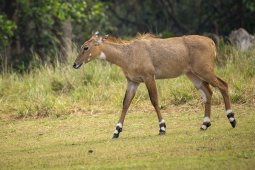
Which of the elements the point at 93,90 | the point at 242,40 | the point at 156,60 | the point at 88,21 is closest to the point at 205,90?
the point at 156,60

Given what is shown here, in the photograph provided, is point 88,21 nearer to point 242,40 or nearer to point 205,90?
point 242,40

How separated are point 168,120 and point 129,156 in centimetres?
291

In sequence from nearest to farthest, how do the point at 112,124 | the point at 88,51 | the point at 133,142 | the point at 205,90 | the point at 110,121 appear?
the point at 133,142 → the point at 88,51 → the point at 205,90 → the point at 112,124 → the point at 110,121

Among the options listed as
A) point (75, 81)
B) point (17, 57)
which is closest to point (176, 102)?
point (75, 81)

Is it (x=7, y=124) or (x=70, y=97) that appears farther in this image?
(x=70, y=97)

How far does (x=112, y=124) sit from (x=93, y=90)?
267cm

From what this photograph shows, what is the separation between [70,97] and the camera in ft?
33.2

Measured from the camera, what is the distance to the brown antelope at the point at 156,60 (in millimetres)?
6379

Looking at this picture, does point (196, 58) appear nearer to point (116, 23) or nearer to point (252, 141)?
point (252, 141)

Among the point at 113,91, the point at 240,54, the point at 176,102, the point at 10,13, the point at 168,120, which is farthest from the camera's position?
the point at 10,13

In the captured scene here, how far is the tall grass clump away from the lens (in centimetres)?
918

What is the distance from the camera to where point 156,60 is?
6.57 metres

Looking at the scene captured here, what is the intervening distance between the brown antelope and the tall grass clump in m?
2.38

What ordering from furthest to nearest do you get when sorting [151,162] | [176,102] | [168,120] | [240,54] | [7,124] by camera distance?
[240,54] < [176,102] < [7,124] < [168,120] < [151,162]
